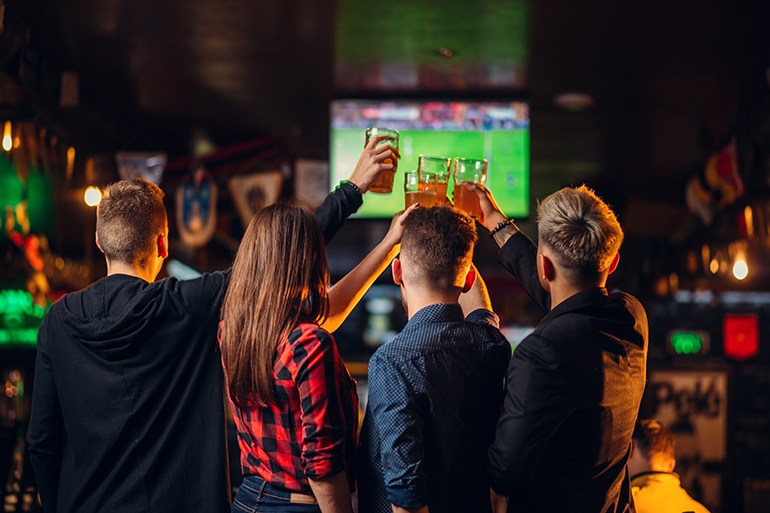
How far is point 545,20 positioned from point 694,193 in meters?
3.24

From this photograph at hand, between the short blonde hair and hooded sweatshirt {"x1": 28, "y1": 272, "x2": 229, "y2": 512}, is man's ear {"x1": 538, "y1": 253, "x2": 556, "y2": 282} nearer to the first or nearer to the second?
the short blonde hair

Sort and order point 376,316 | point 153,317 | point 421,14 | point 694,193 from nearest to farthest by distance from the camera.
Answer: point 153,317, point 421,14, point 694,193, point 376,316

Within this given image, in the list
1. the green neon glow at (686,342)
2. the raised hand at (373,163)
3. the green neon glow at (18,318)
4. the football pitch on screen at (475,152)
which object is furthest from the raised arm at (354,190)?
the green neon glow at (686,342)

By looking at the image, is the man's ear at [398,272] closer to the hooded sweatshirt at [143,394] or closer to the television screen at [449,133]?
the hooded sweatshirt at [143,394]

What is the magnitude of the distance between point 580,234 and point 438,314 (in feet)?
1.41

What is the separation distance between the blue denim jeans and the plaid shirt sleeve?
0.11 meters

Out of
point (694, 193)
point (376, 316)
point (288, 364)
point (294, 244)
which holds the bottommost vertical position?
point (376, 316)

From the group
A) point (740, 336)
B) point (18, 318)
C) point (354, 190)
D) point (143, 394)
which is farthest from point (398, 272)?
point (740, 336)

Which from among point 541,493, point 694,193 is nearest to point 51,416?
point 541,493

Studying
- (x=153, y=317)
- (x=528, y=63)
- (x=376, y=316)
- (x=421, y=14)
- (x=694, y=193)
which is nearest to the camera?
(x=153, y=317)

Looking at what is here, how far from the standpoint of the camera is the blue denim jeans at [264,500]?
61.6 inches

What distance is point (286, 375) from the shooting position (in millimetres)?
1545

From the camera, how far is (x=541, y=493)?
1611 millimetres

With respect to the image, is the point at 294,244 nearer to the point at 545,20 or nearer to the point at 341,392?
the point at 341,392
